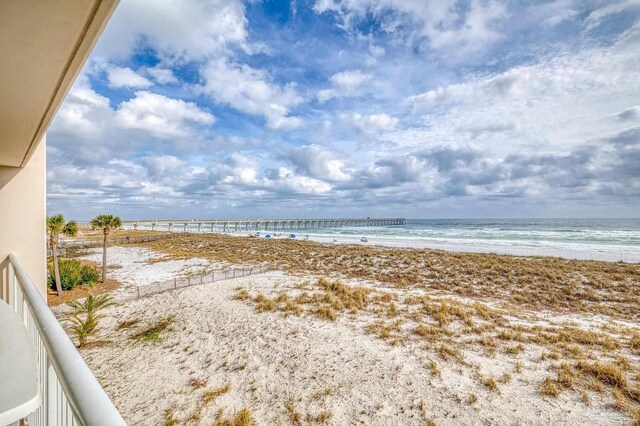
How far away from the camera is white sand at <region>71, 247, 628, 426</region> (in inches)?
234

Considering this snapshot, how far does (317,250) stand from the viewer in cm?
3109

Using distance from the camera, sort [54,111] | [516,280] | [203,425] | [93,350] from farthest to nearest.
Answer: [516,280] < [93,350] < [203,425] < [54,111]

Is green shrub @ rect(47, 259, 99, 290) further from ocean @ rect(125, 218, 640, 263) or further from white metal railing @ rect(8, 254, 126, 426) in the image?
ocean @ rect(125, 218, 640, 263)

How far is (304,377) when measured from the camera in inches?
285

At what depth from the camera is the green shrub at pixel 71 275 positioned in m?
15.2

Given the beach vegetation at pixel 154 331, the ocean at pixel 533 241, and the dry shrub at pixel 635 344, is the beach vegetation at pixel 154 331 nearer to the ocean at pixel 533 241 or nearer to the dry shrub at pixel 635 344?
the dry shrub at pixel 635 344

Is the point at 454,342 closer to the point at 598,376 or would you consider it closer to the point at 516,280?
the point at 598,376

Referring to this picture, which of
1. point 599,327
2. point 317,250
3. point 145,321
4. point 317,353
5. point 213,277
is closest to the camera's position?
point 317,353

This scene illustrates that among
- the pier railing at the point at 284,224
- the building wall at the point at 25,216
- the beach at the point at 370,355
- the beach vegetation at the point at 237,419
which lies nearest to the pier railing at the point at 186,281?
the beach at the point at 370,355

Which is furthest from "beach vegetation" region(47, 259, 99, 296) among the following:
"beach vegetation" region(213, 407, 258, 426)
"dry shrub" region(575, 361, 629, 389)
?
"dry shrub" region(575, 361, 629, 389)

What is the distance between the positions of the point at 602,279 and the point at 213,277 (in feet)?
70.0

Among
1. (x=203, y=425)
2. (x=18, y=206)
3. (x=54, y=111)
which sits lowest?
(x=203, y=425)

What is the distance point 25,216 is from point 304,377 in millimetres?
6135

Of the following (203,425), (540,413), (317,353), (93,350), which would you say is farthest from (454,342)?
(93,350)
